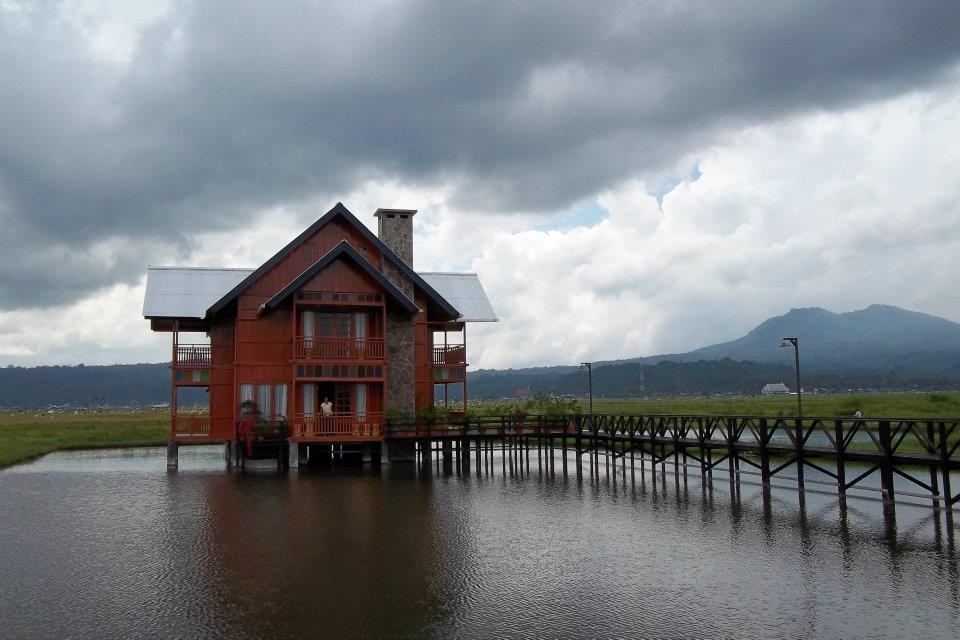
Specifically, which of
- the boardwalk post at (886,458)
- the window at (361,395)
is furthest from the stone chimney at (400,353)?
the boardwalk post at (886,458)

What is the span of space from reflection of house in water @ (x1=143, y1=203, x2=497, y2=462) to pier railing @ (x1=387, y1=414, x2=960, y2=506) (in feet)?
7.92

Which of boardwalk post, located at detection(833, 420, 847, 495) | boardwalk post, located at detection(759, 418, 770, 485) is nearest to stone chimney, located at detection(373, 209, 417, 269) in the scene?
boardwalk post, located at detection(759, 418, 770, 485)

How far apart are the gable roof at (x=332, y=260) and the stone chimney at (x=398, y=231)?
462cm

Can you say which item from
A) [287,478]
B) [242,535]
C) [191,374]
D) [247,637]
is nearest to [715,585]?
[247,637]

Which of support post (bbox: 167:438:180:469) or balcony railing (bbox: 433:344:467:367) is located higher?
balcony railing (bbox: 433:344:467:367)

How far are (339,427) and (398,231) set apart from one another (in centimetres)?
1041

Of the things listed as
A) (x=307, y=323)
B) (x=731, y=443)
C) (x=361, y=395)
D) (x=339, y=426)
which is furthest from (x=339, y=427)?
(x=731, y=443)

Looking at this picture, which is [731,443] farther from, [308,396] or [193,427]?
[193,427]

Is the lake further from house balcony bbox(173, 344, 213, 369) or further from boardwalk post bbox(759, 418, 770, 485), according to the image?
house balcony bbox(173, 344, 213, 369)

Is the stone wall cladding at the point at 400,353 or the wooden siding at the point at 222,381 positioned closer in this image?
the wooden siding at the point at 222,381

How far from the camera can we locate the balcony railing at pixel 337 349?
33.3 meters

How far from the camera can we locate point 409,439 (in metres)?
34.0

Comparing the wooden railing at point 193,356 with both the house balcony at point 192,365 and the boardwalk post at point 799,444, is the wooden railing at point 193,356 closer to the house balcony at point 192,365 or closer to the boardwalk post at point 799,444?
the house balcony at point 192,365

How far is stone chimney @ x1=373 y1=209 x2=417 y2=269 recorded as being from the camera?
126 feet
